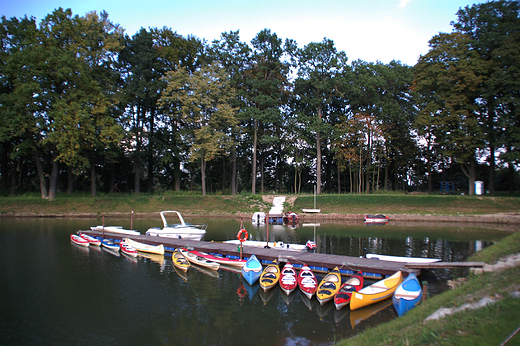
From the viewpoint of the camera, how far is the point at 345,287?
14.2 metres

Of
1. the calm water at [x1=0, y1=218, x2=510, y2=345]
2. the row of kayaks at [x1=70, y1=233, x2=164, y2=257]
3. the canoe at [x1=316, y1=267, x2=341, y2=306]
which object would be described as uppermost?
the canoe at [x1=316, y1=267, x2=341, y2=306]

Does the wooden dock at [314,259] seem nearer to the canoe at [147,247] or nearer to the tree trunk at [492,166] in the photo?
the canoe at [147,247]

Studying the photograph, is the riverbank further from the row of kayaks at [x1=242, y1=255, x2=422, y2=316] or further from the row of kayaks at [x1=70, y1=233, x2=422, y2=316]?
the row of kayaks at [x1=242, y1=255, x2=422, y2=316]

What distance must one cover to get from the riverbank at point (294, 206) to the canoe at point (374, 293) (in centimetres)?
2817

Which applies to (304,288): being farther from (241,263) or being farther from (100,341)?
(100,341)

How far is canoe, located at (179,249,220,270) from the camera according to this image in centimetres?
1956

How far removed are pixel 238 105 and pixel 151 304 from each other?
1702 inches

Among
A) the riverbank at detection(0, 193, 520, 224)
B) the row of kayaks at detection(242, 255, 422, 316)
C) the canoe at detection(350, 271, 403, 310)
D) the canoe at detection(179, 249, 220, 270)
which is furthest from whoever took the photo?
the riverbank at detection(0, 193, 520, 224)

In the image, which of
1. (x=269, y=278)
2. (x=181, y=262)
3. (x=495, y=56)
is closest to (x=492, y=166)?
(x=495, y=56)

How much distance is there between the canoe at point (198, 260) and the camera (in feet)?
64.2

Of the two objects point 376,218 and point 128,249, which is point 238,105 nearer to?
point 376,218

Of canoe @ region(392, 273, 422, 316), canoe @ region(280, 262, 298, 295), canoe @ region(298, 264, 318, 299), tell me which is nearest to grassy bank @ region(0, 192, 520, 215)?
canoe @ region(280, 262, 298, 295)

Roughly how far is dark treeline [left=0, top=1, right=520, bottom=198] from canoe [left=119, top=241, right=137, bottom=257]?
975 inches

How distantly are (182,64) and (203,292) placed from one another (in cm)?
4848
